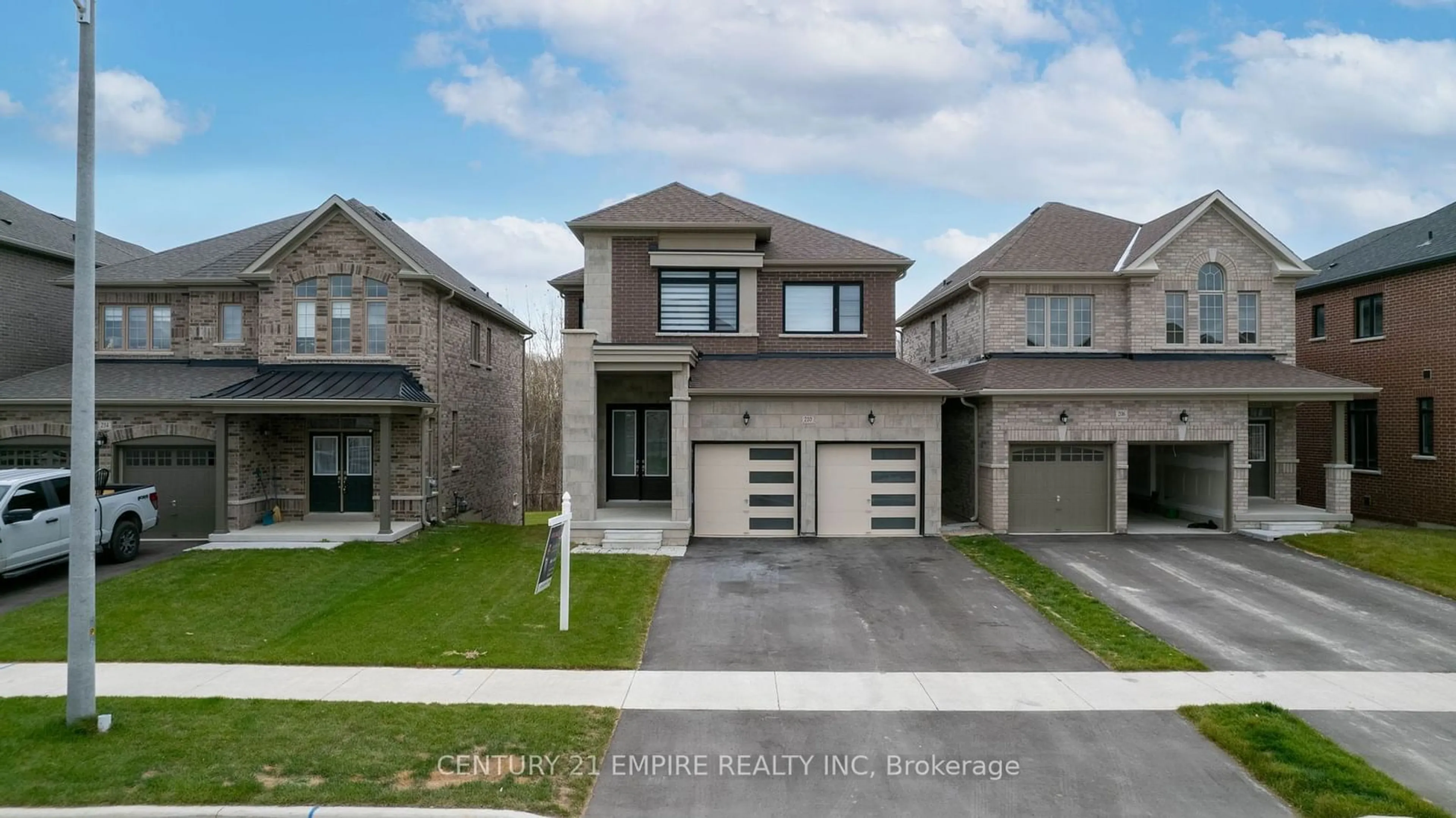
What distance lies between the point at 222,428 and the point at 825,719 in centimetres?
1571

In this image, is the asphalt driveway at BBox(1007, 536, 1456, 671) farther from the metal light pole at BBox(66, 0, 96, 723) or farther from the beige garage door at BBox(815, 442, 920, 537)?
the metal light pole at BBox(66, 0, 96, 723)

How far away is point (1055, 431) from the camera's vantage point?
59.8 ft

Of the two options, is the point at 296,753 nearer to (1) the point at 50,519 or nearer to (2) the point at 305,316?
(1) the point at 50,519

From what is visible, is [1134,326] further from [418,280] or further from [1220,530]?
[418,280]

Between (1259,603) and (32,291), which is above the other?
(32,291)

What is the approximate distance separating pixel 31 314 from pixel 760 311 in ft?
65.6

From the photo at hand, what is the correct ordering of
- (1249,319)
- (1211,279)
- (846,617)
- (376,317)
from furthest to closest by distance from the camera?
(1249,319)
(1211,279)
(376,317)
(846,617)

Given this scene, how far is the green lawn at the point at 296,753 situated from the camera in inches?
239

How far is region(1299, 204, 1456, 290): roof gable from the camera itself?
2072cm

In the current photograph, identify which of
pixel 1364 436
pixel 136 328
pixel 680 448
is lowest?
pixel 680 448

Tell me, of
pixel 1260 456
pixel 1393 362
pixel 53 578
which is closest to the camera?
pixel 53 578

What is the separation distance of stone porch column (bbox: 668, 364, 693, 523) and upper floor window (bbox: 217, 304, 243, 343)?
1155 centimetres

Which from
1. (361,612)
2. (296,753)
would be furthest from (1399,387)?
(296,753)

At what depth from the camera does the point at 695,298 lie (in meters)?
19.6
